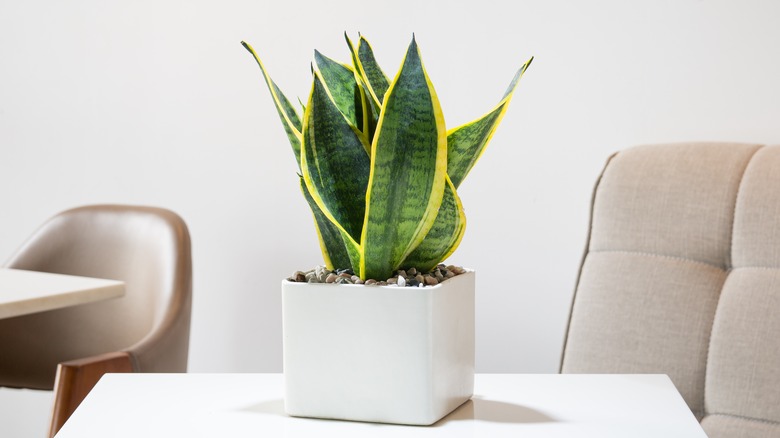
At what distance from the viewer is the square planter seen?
70 cm

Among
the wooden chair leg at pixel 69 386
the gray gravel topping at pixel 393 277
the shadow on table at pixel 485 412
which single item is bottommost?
the wooden chair leg at pixel 69 386

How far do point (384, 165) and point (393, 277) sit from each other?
0.11m

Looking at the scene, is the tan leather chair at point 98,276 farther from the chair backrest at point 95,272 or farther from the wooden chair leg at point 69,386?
the wooden chair leg at point 69,386

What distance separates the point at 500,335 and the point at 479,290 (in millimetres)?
101

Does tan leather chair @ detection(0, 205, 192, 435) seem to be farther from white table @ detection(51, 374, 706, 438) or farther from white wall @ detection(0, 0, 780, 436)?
white table @ detection(51, 374, 706, 438)

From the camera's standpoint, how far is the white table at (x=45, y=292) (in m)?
1.35

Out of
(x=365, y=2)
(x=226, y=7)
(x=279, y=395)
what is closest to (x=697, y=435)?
(x=279, y=395)

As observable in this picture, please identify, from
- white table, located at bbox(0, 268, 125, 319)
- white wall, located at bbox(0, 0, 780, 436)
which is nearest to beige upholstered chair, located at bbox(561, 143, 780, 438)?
white wall, located at bbox(0, 0, 780, 436)

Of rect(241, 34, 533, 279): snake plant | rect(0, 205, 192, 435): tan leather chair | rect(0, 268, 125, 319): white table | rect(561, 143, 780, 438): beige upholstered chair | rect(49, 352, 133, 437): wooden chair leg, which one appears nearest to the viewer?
rect(241, 34, 533, 279): snake plant

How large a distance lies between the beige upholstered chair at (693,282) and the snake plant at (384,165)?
1.89ft

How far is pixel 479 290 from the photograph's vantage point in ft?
5.98

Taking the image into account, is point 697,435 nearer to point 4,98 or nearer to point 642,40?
point 642,40

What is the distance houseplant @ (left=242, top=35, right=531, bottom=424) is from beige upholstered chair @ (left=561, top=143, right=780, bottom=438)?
1.81ft

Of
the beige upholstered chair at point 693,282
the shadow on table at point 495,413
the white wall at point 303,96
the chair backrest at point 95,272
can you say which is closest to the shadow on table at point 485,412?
the shadow on table at point 495,413
